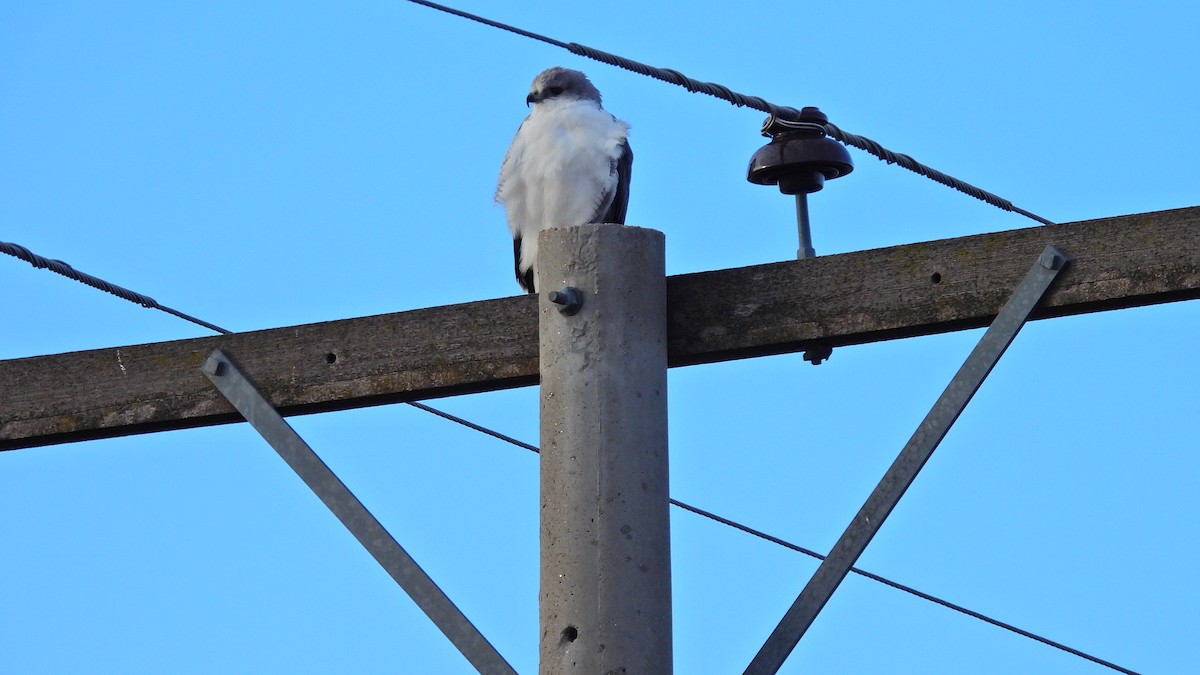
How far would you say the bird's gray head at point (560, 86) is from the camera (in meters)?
5.63

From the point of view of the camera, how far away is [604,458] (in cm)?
281

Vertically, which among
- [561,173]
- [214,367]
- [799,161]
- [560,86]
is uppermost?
[560,86]

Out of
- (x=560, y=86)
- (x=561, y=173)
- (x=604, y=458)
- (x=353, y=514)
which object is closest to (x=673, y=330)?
(x=604, y=458)

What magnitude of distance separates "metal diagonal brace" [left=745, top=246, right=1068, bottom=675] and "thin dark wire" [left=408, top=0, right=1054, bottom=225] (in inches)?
35.0

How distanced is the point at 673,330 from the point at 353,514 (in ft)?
2.27

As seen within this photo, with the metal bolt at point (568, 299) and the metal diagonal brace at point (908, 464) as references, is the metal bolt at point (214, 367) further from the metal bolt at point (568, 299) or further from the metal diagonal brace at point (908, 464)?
the metal diagonal brace at point (908, 464)

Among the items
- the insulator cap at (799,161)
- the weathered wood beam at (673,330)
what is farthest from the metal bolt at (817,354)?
the insulator cap at (799,161)

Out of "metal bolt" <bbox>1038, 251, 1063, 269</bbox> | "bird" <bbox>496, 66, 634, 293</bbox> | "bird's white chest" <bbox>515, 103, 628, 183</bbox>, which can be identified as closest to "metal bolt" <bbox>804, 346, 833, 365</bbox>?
"metal bolt" <bbox>1038, 251, 1063, 269</bbox>

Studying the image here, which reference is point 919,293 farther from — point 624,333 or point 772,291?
point 624,333

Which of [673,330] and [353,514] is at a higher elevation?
[673,330]

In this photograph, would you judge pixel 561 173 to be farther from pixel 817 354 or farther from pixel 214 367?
pixel 817 354

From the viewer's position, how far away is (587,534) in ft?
9.15

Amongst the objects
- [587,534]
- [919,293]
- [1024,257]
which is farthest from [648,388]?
[1024,257]

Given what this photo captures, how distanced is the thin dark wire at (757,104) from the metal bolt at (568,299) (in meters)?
1.17
